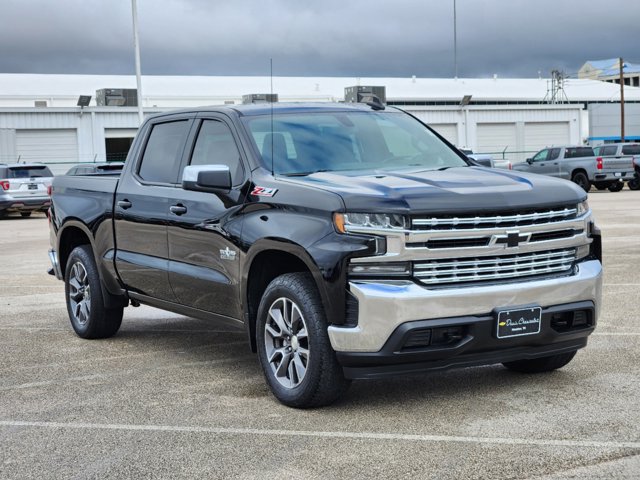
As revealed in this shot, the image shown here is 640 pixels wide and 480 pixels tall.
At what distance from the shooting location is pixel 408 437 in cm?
534

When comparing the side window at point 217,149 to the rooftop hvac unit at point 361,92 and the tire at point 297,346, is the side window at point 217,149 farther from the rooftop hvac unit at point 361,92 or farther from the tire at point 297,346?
the rooftop hvac unit at point 361,92

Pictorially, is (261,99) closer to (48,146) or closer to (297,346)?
(297,346)

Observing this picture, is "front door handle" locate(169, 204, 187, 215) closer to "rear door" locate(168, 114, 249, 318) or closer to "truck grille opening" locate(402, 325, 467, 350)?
"rear door" locate(168, 114, 249, 318)

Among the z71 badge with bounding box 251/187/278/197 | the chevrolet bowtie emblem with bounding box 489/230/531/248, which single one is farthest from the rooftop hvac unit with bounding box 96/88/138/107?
the chevrolet bowtie emblem with bounding box 489/230/531/248

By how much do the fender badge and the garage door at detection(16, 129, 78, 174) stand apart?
42201 millimetres

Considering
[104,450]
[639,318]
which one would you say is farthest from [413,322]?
[639,318]

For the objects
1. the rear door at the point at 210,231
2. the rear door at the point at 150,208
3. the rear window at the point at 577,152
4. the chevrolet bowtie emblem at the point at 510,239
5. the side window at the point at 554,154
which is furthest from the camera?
the side window at the point at 554,154

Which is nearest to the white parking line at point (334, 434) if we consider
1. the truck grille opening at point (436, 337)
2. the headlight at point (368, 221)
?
the truck grille opening at point (436, 337)

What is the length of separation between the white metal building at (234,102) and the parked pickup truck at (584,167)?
13.7 metres

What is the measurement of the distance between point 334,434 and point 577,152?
34137 mm

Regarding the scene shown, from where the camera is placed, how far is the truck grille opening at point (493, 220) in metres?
5.55

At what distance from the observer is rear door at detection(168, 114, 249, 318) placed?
6570 millimetres

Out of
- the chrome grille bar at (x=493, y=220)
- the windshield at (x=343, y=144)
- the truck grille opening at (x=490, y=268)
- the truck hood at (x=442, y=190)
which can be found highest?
the windshield at (x=343, y=144)

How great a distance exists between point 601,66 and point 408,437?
7403 inches
